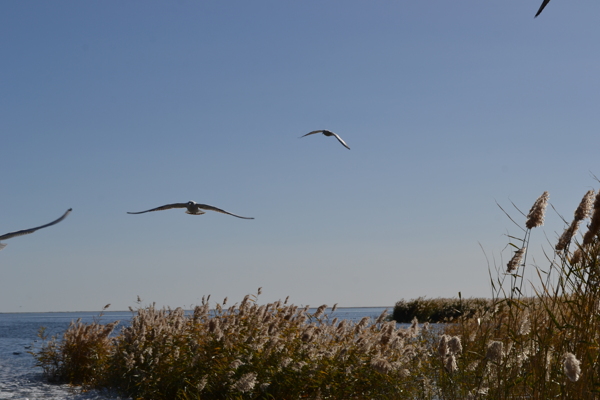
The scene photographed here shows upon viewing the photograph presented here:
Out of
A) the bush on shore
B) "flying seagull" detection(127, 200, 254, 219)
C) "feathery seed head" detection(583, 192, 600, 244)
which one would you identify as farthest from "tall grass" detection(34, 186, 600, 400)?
the bush on shore

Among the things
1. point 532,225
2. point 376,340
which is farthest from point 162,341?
point 532,225

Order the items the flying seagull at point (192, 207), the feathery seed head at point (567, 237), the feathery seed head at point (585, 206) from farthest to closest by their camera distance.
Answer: the flying seagull at point (192, 207), the feathery seed head at point (567, 237), the feathery seed head at point (585, 206)

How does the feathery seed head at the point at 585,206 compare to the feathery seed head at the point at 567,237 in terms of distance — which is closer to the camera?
the feathery seed head at the point at 585,206

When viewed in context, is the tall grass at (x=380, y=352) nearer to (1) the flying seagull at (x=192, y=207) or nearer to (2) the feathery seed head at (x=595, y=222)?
(2) the feathery seed head at (x=595, y=222)

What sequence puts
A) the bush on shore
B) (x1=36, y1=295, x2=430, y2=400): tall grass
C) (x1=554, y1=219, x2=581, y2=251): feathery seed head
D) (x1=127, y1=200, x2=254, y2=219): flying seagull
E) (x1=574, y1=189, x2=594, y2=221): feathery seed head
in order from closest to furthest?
(x1=574, y1=189, x2=594, y2=221): feathery seed head → (x1=554, y1=219, x2=581, y2=251): feathery seed head → (x1=36, y1=295, x2=430, y2=400): tall grass → (x1=127, y1=200, x2=254, y2=219): flying seagull → the bush on shore

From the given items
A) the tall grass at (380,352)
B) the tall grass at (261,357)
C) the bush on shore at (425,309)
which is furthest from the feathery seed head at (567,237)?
the bush on shore at (425,309)

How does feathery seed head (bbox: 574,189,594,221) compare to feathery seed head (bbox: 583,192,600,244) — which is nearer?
feathery seed head (bbox: 583,192,600,244)

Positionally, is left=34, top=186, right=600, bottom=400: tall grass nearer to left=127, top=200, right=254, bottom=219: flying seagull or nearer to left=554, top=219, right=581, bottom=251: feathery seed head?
left=554, top=219, right=581, bottom=251: feathery seed head

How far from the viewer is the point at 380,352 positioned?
5.74 metres

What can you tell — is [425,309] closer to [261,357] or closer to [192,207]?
[192,207]

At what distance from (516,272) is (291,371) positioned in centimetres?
236

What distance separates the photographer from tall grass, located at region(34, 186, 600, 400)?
3.91m

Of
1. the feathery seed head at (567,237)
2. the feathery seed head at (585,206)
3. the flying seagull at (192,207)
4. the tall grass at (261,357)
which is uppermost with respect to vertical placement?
the flying seagull at (192,207)

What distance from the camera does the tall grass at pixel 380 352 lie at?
12.8 ft
